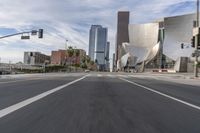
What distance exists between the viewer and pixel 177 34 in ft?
506

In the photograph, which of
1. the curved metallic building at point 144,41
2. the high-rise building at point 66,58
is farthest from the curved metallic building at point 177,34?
the high-rise building at point 66,58

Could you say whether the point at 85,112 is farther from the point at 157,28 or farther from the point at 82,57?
the point at 82,57

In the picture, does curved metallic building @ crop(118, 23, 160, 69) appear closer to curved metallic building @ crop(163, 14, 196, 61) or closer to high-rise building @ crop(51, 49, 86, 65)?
curved metallic building @ crop(163, 14, 196, 61)

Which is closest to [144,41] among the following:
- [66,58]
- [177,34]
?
[177,34]

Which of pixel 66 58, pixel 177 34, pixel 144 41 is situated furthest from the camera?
pixel 144 41

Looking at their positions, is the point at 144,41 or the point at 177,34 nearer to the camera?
the point at 177,34

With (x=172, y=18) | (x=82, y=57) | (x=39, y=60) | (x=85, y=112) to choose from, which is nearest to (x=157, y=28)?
(x=172, y=18)

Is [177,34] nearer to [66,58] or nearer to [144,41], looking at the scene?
[144,41]

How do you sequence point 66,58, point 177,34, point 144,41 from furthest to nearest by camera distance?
point 144,41, point 66,58, point 177,34

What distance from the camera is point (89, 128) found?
24.9ft

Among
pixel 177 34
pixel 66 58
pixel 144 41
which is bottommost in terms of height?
pixel 66 58

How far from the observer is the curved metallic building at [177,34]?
150 m

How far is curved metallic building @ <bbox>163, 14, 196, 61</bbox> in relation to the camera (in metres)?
150

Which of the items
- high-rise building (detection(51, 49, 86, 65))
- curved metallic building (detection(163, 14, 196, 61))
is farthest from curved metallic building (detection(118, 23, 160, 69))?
high-rise building (detection(51, 49, 86, 65))
